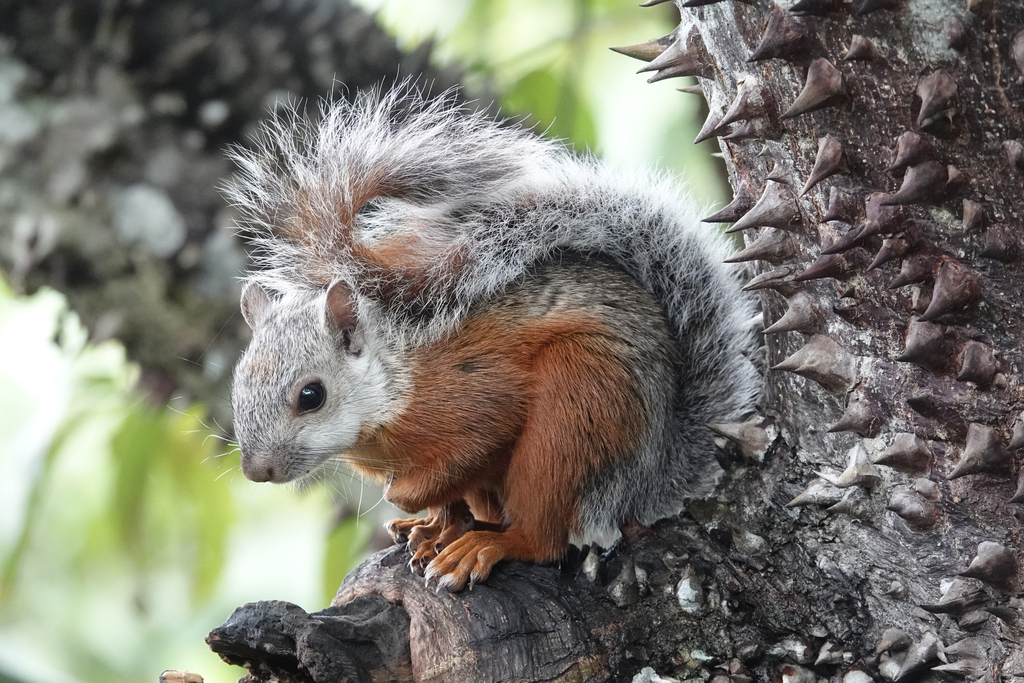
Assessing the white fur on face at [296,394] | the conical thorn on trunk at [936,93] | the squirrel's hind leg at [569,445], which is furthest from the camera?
the white fur on face at [296,394]

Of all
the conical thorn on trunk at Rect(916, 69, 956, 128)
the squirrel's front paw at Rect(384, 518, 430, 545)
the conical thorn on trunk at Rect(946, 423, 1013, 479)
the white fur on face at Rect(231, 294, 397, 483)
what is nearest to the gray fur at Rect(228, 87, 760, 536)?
the white fur on face at Rect(231, 294, 397, 483)

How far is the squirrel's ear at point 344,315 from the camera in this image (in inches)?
47.5

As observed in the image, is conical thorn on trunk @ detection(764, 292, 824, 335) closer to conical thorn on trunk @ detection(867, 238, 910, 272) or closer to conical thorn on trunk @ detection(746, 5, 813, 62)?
conical thorn on trunk @ detection(867, 238, 910, 272)

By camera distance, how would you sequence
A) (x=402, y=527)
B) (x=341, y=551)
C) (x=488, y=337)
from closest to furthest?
(x=488, y=337)
(x=402, y=527)
(x=341, y=551)

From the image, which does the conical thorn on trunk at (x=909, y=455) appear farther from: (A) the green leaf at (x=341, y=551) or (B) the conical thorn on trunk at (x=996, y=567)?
(A) the green leaf at (x=341, y=551)

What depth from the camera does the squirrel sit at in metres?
1.08

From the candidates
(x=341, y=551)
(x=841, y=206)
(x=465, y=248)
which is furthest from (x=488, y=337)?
(x=341, y=551)

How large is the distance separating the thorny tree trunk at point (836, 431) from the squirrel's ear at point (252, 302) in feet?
1.60

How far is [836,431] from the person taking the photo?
0.84 metres

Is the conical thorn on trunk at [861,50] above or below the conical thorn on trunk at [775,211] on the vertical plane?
above

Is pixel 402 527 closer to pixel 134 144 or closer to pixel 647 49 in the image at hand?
pixel 647 49

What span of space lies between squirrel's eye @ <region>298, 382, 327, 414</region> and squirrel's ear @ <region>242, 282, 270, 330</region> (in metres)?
0.18

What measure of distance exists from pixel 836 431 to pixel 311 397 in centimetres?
68

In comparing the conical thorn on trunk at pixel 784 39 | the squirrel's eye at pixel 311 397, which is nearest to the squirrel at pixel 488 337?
the squirrel's eye at pixel 311 397
